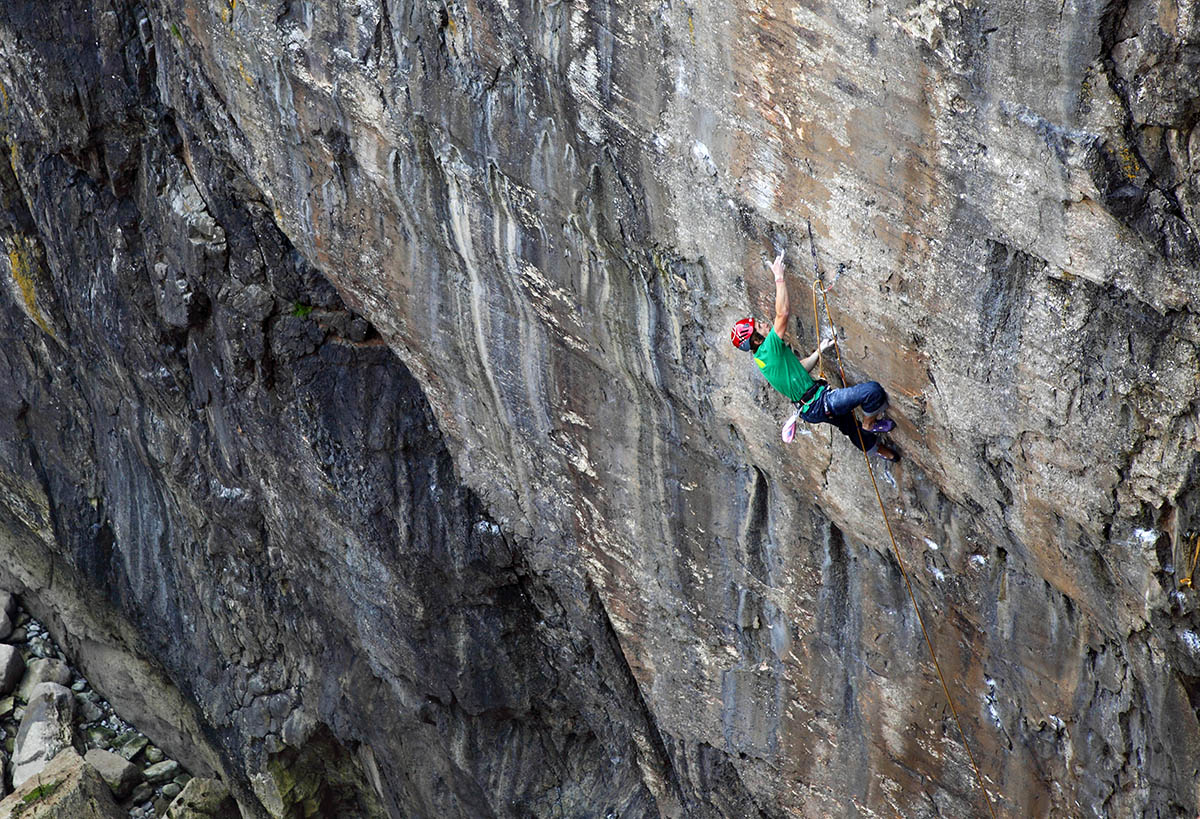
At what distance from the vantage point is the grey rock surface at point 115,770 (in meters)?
14.8

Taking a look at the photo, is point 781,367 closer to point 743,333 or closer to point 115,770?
point 743,333

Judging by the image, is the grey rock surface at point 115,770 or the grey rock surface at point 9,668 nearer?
the grey rock surface at point 115,770

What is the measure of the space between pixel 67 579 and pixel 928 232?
44.6 ft

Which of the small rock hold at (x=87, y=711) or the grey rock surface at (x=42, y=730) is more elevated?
the grey rock surface at (x=42, y=730)

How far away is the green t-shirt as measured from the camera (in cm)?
627

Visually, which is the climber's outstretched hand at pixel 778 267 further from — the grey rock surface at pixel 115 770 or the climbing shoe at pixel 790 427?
the grey rock surface at pixel 115 770

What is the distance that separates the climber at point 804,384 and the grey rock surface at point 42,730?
11893mm

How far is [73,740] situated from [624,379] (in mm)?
11225

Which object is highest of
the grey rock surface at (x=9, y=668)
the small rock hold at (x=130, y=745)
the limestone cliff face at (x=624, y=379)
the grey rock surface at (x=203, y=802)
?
the limestone cliff face at (x=624, y=379)

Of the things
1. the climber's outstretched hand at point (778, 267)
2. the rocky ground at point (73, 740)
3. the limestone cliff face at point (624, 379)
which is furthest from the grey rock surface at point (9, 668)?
the climber's outstretched hand at point (778, 267)

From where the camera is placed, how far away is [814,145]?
5.74 m

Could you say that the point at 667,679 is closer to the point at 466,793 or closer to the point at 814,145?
the point at 466,793

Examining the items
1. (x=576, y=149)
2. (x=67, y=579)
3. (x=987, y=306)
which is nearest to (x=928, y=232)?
(x=987, y=306)

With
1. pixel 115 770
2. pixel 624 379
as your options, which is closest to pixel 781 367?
pixel 624 379
